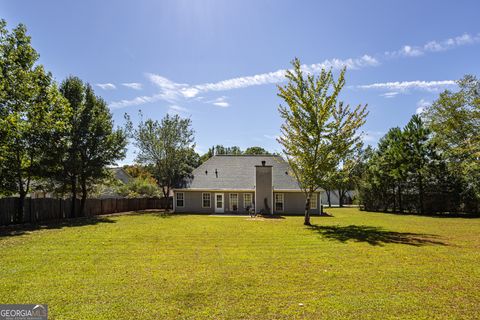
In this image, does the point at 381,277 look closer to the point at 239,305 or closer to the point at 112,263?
the point at 239,305

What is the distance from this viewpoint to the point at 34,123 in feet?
63.7

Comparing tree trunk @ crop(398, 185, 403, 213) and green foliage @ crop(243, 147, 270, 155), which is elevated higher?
green foliage @ crop(243, 147, 270, 155)

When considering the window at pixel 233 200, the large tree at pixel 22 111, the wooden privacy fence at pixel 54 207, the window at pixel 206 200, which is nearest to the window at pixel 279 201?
the window at pixel 233 200

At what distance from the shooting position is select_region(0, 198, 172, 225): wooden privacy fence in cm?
1848

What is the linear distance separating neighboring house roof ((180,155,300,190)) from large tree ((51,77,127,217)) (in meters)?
8.61

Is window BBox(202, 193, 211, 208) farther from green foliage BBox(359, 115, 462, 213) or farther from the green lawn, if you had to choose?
green foliage BBox(359, 115, 462, 213)

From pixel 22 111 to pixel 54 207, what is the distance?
7.87 m

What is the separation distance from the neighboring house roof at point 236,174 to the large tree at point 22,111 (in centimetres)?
1398

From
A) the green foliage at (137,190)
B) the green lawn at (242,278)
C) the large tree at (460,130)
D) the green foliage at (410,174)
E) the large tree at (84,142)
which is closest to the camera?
the green lawn at (242,278)

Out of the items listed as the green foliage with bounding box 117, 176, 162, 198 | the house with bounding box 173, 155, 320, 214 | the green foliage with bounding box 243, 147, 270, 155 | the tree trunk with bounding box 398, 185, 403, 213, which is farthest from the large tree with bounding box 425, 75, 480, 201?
the green foliage with bounding box 243, 147, 270, 155

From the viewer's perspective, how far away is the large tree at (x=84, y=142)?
80.2ft

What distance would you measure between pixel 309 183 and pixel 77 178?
20624 millimetres

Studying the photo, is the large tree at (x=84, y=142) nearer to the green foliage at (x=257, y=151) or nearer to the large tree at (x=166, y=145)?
the large tree at (x=166, y=145)

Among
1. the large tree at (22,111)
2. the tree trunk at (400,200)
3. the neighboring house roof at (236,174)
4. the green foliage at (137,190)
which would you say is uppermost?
the large tree at (22,111)
